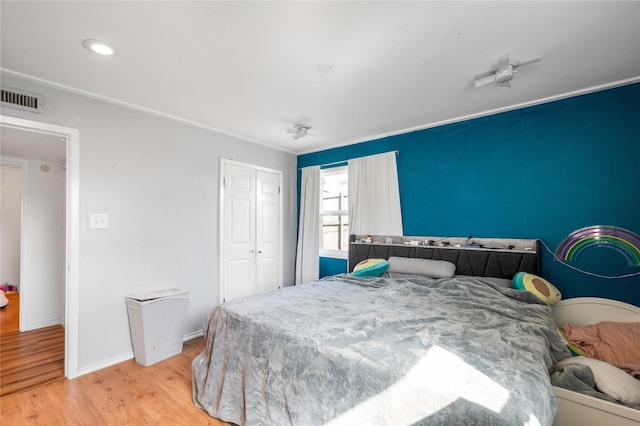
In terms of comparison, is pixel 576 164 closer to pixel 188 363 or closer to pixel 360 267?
pixel 360 267

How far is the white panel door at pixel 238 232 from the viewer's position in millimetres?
3736

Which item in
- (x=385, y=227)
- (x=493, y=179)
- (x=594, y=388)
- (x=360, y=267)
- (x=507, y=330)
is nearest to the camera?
(x=594, y=388)

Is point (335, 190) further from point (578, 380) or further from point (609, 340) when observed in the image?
point (578, 380)

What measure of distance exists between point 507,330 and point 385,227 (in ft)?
7.22

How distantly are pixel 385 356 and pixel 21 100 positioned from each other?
10.5ft

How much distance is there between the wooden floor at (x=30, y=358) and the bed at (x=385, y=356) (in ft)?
4.79

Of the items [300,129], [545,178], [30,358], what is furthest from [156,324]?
Result: [545,178]

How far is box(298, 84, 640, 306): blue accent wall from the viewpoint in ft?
7.95

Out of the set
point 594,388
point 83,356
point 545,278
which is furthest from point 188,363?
point 545,278

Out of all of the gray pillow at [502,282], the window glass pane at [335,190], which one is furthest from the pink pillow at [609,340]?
the window glass pane at [335,190]

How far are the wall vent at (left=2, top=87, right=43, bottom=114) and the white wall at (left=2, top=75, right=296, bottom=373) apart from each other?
47mm

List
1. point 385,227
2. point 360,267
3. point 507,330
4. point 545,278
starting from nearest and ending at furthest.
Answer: point 507,330
point 545,278
point 360,267
point 385,227

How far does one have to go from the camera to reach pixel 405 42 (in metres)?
1.85

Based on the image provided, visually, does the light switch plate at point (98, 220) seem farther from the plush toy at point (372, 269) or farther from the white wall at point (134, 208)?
the plush toy at point (372, 269)
